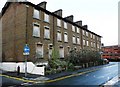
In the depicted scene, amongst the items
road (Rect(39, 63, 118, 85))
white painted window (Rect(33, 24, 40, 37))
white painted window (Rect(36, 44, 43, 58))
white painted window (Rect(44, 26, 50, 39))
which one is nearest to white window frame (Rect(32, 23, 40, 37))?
white painted window (Rect(33, 24, 40, 37))

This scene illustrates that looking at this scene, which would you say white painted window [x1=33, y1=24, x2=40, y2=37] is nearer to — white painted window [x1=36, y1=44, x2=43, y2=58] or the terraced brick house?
the terraced brick house

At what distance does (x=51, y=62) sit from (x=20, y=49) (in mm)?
5133

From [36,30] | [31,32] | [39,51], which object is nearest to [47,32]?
[36,30]

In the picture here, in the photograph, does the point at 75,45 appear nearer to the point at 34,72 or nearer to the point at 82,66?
the point at 82,66

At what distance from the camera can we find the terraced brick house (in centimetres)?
2298

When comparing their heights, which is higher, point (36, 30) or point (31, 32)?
point (36, 30)

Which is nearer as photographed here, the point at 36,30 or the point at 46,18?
the point at 36,30

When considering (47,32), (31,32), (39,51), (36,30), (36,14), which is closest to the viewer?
(31,32)

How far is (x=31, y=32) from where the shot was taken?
2314 centimetres

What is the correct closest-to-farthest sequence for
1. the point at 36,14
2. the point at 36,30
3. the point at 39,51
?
the point at 39,51
the point at 36,30
the point at 36,14

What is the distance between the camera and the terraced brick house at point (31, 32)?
23.0 metres

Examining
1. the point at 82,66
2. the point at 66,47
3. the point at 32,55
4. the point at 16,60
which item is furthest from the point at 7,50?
the point at 82,66

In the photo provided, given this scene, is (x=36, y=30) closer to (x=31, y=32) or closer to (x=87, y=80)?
(x=31, y=32)

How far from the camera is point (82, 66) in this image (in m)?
29.0
